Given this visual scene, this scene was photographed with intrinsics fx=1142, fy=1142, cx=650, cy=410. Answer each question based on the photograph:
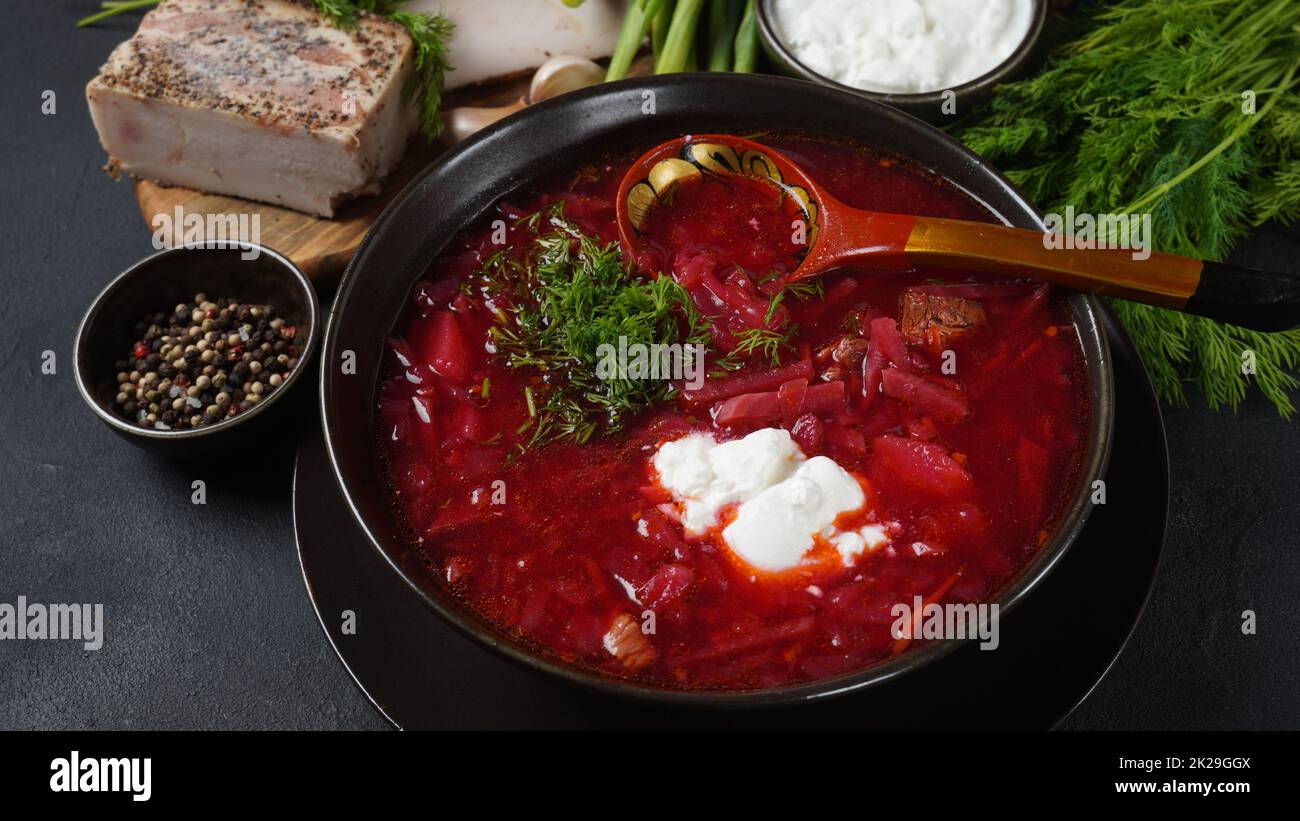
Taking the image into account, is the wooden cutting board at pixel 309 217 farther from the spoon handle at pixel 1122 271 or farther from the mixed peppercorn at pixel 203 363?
the spoon handle at pixel 1122 271

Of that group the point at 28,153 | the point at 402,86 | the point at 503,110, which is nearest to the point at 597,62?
the point at 503,110

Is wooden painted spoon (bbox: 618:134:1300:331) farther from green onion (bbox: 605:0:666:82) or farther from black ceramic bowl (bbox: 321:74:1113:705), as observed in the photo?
green onion (bbox: 605:0:666:82)

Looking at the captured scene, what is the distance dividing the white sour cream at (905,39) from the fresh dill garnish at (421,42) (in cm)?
135

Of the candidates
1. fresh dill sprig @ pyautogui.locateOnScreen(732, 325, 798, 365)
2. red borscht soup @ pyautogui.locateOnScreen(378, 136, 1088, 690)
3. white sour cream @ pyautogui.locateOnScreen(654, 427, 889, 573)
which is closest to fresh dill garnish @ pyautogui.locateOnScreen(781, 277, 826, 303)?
red borscht soup @ pyautogui.locateOnScreen(378, 136, 1088, 690)

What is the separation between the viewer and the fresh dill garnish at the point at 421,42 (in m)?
4.41

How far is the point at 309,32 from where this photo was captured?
14.5 ft

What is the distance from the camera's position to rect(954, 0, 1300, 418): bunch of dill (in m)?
3.91

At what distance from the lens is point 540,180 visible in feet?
12.0

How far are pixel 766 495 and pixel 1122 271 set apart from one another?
1.15 metres

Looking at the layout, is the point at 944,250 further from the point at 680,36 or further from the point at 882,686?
the point at 680,36

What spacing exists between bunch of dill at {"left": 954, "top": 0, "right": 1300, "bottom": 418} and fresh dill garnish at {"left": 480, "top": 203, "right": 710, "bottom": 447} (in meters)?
1.65

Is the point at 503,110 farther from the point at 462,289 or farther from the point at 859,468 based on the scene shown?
the point at 859,468

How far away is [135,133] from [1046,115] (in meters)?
3.41

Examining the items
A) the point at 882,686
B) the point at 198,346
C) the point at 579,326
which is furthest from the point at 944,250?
the point at 198,346
